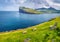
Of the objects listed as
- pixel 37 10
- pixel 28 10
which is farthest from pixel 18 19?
pixel 37 10

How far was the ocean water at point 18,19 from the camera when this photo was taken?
11.4 ft

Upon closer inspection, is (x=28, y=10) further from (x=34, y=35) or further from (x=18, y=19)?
(x=34, y=35)

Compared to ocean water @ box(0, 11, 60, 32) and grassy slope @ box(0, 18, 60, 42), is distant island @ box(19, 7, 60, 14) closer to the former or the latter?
ocean water @ box(0, 11, 60, 32)

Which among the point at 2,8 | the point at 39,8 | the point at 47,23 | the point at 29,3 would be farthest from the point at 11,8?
the point at 47,23

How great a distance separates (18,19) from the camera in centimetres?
359

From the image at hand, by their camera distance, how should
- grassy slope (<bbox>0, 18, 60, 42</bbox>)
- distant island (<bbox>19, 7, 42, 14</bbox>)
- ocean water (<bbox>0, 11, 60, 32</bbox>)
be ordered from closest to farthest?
grassy slope (<bbox>0, 18, 60, 42</bbox>) < ocean water (<bbox>0, 11, 60, 32</bbox>) < distant island (<bbox>19, 7, 42, 14</bbox>)

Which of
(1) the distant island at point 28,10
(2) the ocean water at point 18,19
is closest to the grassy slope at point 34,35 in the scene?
(2) the ocean water at point 18,19

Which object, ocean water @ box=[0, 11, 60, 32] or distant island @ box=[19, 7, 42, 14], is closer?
ocean water @ box=[0, 11, 60, 32]

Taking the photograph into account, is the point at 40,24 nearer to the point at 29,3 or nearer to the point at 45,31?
the point at 45,31

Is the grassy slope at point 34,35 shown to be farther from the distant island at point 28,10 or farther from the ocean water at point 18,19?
the distant island at point 28,10

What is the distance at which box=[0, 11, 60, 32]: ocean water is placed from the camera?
3.48m

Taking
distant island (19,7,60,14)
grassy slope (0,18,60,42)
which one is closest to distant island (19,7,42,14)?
distant island (19,7,60,14)

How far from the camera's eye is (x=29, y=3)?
3.63 m

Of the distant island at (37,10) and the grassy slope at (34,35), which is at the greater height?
the distant island at (37,10)
